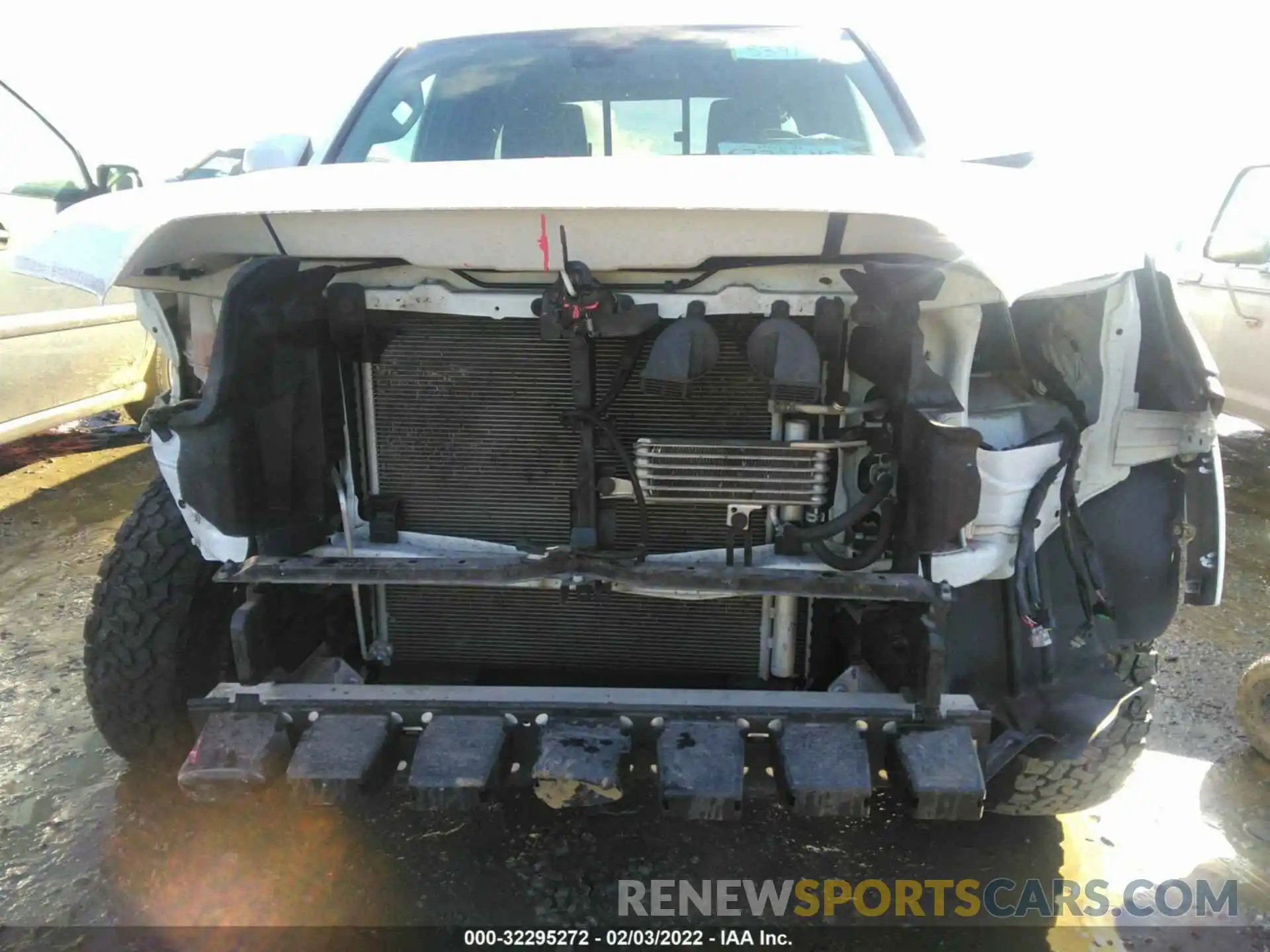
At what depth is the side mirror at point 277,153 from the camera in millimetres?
2750

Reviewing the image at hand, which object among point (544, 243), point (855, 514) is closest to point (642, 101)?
point (544, 243)

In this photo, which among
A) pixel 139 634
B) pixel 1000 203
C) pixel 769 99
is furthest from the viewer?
pixel 769 99

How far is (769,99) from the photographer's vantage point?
282 cm

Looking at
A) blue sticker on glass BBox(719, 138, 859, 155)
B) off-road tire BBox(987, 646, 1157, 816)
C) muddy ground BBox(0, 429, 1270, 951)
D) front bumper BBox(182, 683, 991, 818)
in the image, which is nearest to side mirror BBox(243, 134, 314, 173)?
blue sticker on glass BBox(719, 138, 859, 155)

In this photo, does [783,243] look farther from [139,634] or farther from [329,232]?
[139,634]

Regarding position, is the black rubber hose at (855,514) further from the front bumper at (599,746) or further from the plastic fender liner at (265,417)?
the plastic fender liner at (265,417)

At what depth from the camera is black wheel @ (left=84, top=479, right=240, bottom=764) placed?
226cm

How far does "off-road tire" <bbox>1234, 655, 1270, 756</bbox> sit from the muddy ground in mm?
73

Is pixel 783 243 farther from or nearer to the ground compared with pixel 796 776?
farther from the ground

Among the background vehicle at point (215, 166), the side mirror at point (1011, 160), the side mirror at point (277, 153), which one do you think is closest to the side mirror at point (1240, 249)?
the side mirror at point (1011, 160)

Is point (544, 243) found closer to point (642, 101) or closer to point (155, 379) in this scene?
point (642, 101)

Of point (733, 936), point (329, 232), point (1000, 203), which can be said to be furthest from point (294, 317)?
point (733, 936)

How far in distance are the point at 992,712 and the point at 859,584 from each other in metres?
0.52

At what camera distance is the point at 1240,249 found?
3883 mm
